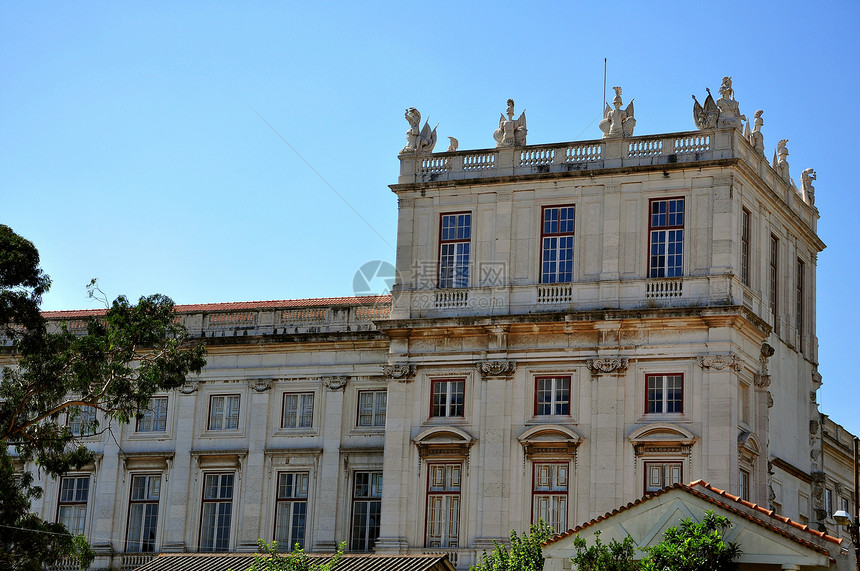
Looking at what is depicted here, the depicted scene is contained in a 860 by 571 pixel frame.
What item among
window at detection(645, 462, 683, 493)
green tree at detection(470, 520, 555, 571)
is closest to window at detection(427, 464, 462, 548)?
green tree at detection(470, 520, 555, 571)

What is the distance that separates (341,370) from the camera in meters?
45.8

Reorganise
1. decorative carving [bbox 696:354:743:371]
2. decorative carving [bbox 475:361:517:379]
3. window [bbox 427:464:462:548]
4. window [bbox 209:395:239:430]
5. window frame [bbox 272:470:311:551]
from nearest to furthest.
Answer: decorative carving [bbox 696:354:743:371], window [bbox 427:464:462:548], decorative carving [bbox 475:361:517:379], window frame [bbox 272:470:311:551], window [bbox 209:395:239:430]

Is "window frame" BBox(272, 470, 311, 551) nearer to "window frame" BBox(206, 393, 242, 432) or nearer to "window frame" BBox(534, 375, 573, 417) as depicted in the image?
"window frame" BBox(206, 393, 242, 432)

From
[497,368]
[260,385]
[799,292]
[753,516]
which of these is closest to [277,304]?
[260,385]

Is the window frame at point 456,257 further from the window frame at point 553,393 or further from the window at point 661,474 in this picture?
the window at point 661,474

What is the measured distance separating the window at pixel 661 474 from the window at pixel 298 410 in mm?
11638

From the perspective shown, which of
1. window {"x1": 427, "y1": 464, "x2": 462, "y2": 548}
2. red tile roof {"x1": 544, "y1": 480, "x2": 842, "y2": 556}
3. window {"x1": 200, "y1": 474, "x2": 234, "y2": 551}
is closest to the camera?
red tile roof {"x1": 544, "y1": 480, "x2": 842, "y2": 556}

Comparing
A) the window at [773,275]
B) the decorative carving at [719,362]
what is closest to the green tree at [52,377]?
the decorative carving at [719,362]

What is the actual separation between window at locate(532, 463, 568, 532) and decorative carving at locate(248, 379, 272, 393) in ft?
33.4

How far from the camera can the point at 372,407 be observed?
45219mm

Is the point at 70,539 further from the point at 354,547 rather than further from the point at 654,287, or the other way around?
the point at 654,287

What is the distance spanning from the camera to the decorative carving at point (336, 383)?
45.5m

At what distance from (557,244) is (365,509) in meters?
10.2

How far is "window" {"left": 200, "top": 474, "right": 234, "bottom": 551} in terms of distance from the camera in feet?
149
